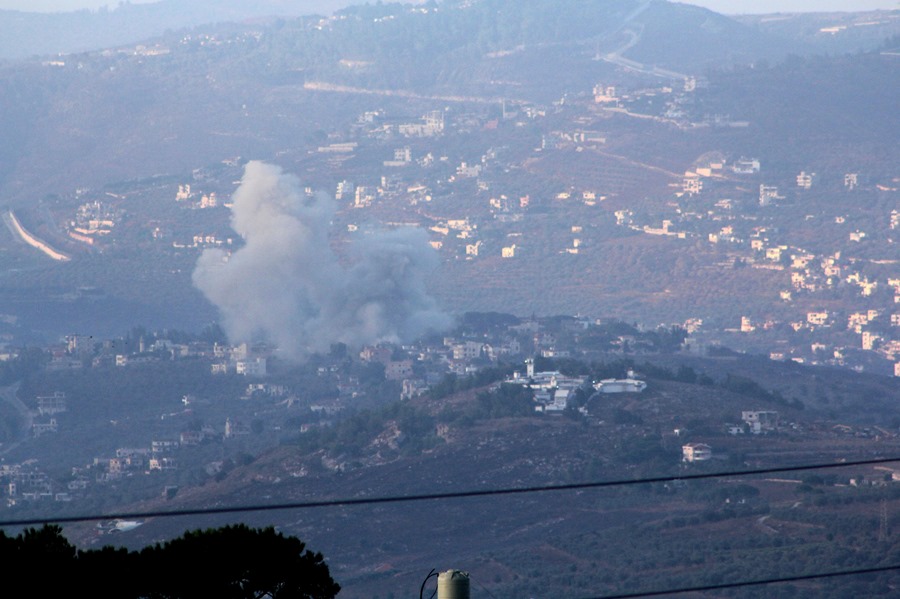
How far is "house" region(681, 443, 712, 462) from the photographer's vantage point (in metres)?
59.2

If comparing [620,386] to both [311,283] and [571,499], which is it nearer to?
[571,499]

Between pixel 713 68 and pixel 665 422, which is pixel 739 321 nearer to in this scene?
pixel 665 422

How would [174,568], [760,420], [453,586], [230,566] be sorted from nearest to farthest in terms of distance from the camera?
[453,586], [174,568], [230,566], [760,420]

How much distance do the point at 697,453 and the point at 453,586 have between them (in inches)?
1962

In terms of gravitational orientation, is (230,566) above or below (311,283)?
above

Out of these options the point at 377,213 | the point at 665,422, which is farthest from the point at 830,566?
the point at 377,213

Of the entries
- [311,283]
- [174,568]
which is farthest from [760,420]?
[174,568]

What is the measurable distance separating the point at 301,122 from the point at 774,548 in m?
118

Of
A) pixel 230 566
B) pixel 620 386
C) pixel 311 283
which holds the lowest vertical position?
pixel 620 386

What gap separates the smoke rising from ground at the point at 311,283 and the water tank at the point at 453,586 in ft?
268

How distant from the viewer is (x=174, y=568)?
11.6 metres

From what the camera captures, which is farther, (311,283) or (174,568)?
(311,283)

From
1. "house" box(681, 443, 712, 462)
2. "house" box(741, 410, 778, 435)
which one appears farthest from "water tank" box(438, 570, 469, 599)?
"house" box(741, 410, 778, 435)

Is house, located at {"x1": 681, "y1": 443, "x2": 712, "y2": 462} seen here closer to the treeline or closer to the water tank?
the treeline
